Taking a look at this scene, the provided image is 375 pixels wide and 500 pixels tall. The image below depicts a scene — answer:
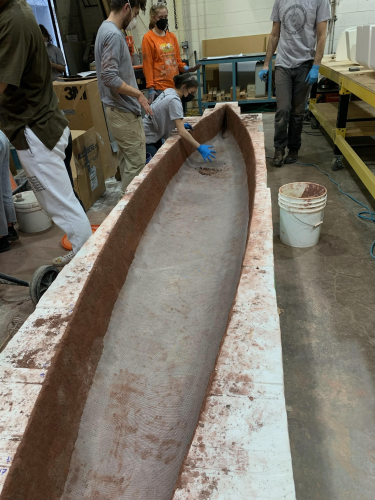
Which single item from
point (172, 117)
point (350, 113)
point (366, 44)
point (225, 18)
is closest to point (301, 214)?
point (172, 117)

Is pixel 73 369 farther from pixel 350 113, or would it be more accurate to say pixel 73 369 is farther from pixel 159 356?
pixel 350 113

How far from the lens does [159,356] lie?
1.61 m

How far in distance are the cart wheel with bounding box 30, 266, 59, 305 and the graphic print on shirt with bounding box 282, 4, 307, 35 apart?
367cm

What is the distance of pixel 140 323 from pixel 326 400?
986mm

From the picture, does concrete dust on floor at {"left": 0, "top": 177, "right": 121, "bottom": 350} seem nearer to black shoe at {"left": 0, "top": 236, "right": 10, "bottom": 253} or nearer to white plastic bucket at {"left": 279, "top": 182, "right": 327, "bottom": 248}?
black shoe at {"left": 0, "top": 236, "right": 10, "bottom": 253}

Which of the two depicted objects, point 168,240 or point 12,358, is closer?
point 12,358

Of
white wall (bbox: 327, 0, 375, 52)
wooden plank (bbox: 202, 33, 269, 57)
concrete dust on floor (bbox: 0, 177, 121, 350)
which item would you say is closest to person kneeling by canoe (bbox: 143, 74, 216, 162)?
concrete dust on floor (bbox: 0, 177, 121, 350)

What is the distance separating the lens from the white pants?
225 cm

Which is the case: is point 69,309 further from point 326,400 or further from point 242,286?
point 326,400

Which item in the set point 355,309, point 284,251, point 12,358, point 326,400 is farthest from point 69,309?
point 284,251

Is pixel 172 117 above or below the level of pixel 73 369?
above

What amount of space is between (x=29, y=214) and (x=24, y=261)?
1.97 ft

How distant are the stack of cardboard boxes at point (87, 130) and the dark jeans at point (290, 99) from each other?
2.18 meters

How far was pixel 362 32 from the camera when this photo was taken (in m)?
3.41
